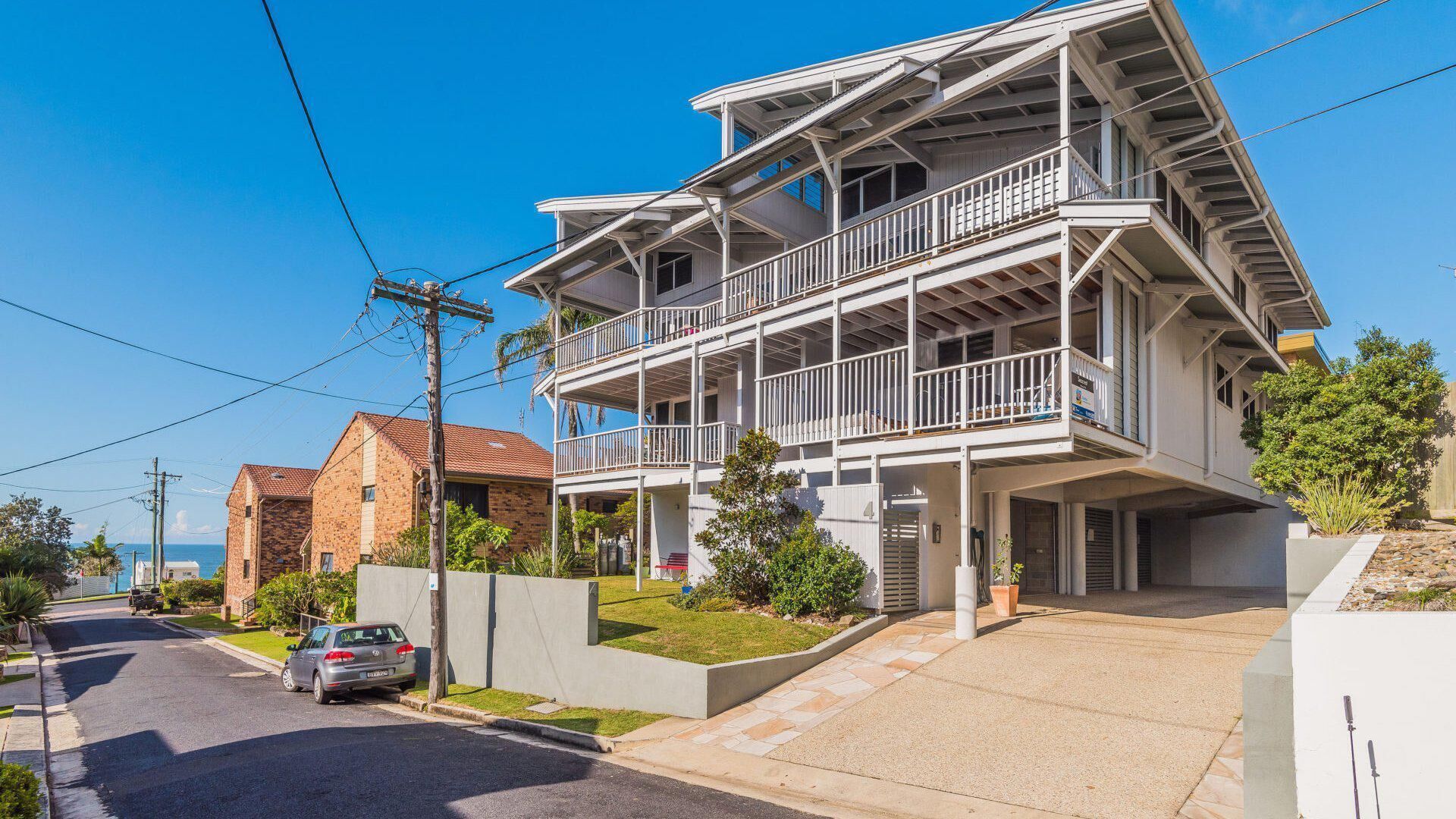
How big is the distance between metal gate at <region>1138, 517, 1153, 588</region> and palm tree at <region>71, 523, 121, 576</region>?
271 ft

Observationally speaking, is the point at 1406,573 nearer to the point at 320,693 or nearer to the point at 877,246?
the point at 877,246

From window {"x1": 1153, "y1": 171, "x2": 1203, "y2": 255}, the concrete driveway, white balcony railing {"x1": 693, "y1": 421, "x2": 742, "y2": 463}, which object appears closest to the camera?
the concrete driveway

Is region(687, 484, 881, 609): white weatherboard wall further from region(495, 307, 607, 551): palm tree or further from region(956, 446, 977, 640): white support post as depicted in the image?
region(495, 307, 607, 551): palm tree

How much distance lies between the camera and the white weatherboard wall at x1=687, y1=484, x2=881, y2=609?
579 inches

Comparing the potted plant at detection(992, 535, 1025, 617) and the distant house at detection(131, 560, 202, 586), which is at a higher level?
the potted plant at detection(992, 535, 1025, 617)

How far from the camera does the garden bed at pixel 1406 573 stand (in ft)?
22.0

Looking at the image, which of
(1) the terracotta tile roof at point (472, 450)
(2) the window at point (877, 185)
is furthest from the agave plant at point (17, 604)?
(2) the window at point (877, 185)

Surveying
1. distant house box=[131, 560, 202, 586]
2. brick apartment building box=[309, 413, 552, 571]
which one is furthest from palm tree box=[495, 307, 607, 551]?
distant house box=[131, 560, 202, 586]

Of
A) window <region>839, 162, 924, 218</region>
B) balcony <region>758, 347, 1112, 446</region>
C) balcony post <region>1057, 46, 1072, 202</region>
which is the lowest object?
balcony <region>758, 347, 1112, 446</region>

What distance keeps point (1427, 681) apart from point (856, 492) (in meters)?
9.81

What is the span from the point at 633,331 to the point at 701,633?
32.9ft

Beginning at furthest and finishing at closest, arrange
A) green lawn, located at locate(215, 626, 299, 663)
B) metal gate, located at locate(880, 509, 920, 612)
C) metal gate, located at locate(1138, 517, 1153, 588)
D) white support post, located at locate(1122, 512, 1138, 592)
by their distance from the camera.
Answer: green lawn, located at locate(215, 626, 299, 663) → metal gate, located at locate(1138, 517, 1153, 588) → white support post, located at locate(1122, 512, 1138, 592) → metal gate, located at locate(880, 509, 920, 612)

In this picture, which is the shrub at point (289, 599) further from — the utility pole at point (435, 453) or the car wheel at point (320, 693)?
the utility pole at point (435, 453)

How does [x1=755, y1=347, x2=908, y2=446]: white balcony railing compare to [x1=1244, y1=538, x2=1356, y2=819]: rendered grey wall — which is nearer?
[x1=1244, y1=538, x2=1356, y2=819]: rendered grey wall
